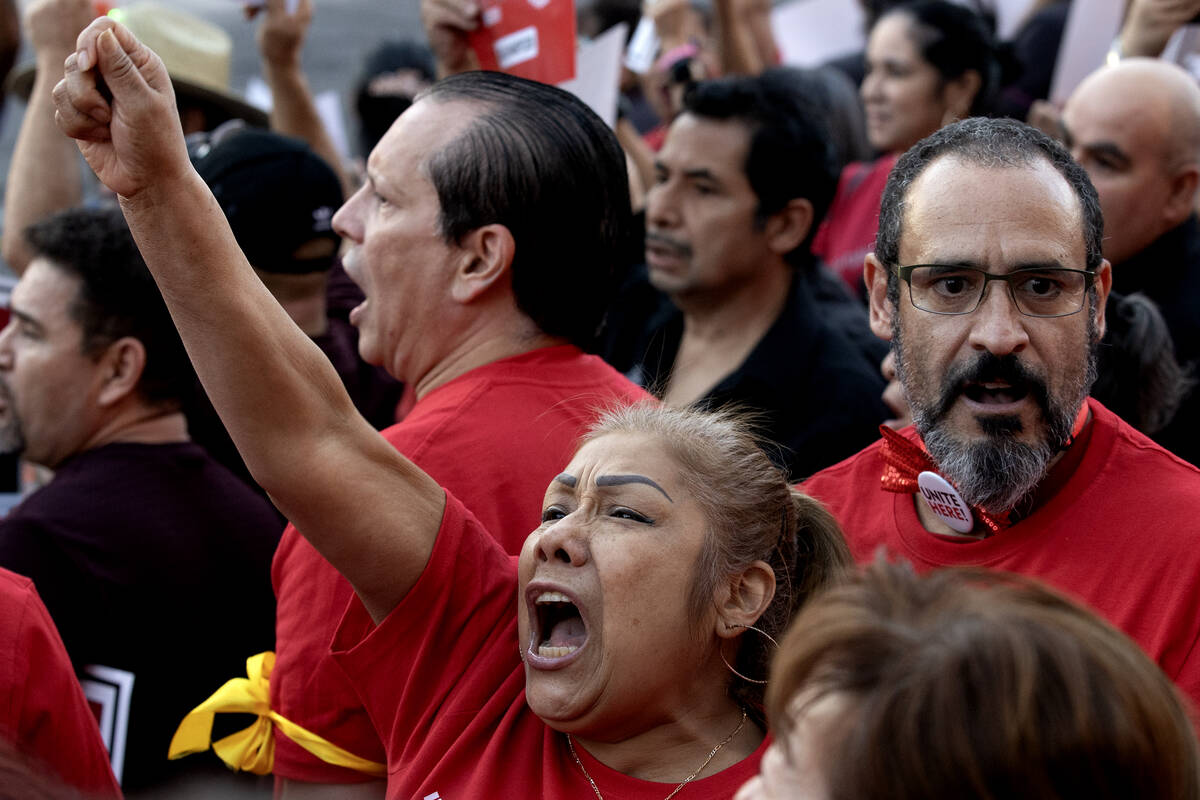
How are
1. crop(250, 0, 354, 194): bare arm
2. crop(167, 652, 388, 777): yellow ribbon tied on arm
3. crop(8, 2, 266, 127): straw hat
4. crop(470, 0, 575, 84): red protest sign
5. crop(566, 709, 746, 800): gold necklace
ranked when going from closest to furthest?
crop(566, 709, 746, 800): gold necklace < crop(167, 652, 388, 777): yellow ribbon tied on arm < crop(470, 0, 575, 84): red protest sign < crop(250, 0, 354, 194): bare arm < crop(8, 2, 266, 127): straw hat

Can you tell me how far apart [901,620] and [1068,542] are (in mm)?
949

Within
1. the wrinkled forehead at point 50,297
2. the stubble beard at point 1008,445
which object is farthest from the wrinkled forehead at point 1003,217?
the wrinkled forehead at point 50,297

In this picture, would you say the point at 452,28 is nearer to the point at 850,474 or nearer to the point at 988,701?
the point at 850,474

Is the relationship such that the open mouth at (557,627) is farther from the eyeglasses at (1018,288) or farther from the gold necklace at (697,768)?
the eyeglasses at (1018,288)

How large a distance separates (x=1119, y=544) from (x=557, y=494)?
0.84 m

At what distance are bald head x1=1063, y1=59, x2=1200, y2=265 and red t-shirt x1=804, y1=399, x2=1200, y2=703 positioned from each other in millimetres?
1604

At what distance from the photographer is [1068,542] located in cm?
210

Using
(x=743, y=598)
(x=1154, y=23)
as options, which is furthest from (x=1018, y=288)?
(x=1154, y=23)

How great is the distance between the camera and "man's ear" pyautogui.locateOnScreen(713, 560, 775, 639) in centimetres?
199

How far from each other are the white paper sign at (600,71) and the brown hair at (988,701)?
Answer: 2.54m

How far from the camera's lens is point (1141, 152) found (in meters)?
3.67

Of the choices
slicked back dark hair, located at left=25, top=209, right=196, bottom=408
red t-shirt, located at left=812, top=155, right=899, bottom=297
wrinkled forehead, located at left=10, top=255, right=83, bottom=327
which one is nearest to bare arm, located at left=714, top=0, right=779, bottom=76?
red t-shirt, located at left=812, top=155, right=899, bottom=297

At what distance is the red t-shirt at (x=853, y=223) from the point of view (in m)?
5.16

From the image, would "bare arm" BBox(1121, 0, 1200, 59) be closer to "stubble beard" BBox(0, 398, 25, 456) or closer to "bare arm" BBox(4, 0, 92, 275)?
"bare arm" BBox(4, 0, 92, 275)
